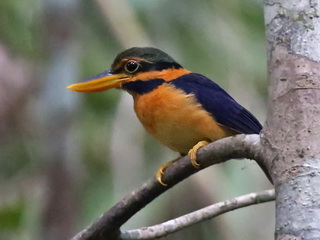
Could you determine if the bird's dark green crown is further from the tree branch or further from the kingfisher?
the tree branch

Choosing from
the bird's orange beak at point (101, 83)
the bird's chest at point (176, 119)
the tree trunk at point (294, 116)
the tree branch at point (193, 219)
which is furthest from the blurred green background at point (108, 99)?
the tree trunk at point (294, 116)

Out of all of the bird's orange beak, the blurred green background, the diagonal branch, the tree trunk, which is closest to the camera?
the tree trunk

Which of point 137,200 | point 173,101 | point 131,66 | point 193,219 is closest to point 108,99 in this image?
point 131,66

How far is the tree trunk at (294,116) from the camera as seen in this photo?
1.64 metres

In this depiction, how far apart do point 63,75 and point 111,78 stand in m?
0.44

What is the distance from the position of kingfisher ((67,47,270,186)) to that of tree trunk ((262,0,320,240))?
902 millimetres

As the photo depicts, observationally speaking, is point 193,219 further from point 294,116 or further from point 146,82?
point 294,116

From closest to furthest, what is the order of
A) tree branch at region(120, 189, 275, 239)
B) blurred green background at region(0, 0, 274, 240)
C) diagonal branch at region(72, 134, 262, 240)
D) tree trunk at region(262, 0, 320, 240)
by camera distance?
tree trunk at region(262, 0, 320, 240) → diagonal branch at region(72, 134, 262, 240) → tree branch at region(120, 189, 275, 239) → blurred green background at region(0, 0, 274, 240)

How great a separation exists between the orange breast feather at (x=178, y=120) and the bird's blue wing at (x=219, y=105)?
0.10ft

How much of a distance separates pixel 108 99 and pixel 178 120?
4.38 feet

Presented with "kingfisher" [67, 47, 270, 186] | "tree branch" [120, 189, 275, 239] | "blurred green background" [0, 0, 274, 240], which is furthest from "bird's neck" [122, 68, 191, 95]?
"tree branch" [120, 189, 275, 239]

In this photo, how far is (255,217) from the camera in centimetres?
400

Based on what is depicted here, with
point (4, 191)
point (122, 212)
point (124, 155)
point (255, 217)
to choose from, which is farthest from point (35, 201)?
point (122, 212)

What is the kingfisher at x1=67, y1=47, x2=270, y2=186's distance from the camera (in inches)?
115
